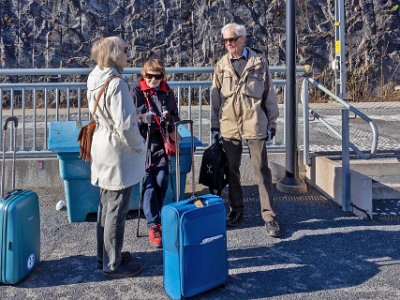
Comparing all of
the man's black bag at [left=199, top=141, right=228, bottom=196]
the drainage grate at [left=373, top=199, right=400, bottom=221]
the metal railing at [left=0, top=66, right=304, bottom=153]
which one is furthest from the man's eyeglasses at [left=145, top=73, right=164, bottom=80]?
the drainage grate at [left=373, top=199, right=400, bottom=221]

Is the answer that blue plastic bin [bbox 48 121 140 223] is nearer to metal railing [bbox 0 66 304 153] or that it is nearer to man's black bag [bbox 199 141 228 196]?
man's black bag [bbox 199 141 228 196]

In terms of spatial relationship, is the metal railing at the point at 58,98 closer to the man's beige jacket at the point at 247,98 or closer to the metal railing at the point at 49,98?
the metal railing at the point at 49,98

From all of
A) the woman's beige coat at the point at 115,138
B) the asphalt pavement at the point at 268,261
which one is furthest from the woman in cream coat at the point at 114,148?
the asphalt pavement at the point at 268,261

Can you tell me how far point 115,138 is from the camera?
4.29 metres

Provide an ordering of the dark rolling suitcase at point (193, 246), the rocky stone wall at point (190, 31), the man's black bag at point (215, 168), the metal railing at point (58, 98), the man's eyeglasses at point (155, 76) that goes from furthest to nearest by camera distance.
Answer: the rocky stone wall at point (190, 31)
the metal railing at point (58, 98)
the man's black bag at point (215, 168)
the man's eyeglasses at point (155, 76)
the dark rolling suitcase at point (193, 246)

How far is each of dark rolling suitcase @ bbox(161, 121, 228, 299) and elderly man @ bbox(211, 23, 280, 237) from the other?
4.58 feet

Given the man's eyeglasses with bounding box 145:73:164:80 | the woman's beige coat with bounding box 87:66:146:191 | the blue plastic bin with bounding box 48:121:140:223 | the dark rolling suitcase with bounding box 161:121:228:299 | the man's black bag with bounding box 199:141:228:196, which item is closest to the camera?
the dark rolling suitcase with bounding box 161:121:228:299

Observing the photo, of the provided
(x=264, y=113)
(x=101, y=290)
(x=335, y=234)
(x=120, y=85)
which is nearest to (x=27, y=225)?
(x=101, y=290)

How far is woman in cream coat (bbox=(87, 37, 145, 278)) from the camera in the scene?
4.18 m

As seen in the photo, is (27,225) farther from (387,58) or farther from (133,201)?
(387,58)

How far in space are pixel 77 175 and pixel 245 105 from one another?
1856mm

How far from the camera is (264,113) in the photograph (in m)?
5.49

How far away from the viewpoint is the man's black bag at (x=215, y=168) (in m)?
5.59

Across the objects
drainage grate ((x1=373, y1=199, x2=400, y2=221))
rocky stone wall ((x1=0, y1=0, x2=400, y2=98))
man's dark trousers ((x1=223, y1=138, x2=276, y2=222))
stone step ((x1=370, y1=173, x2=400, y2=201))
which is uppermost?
rocky stone wall ((x1=0, y1=0, x2=400, y2=98))
